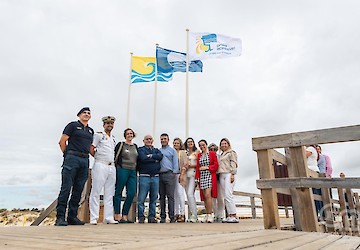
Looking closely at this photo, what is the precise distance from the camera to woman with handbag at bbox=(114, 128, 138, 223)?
5.60 m

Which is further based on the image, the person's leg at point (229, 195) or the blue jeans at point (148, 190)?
the blue jeans at point (148, 190)

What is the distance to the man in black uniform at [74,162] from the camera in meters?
4.67

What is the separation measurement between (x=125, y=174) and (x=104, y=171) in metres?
0.45

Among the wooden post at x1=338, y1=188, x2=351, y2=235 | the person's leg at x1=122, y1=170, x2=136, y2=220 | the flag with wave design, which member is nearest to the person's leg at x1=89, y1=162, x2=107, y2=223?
the person's leg at x1=122, y1=170, x2=136, y2=220

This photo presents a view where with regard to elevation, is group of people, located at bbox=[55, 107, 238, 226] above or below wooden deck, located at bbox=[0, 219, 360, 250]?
above

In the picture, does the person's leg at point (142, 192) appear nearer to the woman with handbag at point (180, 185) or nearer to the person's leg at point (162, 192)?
the person's leg at point (162, 192)

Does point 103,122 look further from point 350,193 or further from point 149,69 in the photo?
point 149,69

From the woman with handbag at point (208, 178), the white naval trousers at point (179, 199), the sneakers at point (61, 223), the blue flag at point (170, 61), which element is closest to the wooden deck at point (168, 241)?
the sneakers at point (61, 223)

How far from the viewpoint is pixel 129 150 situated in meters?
5.70

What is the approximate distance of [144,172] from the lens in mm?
5867

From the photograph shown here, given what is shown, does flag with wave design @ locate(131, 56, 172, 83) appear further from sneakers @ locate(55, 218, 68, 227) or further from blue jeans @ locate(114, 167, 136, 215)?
sneakers @ locate(55, 218, 68, 227)

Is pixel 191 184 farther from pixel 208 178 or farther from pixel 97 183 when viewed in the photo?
pixel 97 183

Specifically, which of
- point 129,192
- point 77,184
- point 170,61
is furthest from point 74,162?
point 170,61

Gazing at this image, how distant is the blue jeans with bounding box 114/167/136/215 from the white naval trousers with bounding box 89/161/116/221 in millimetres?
133
